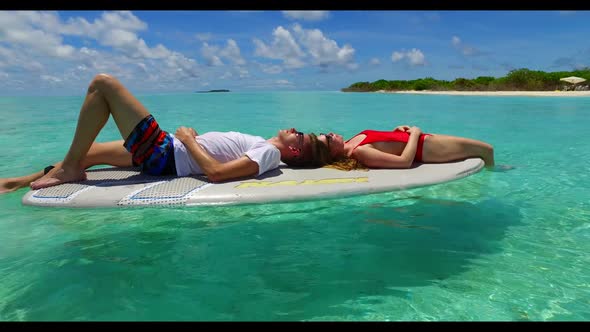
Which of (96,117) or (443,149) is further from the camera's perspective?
(443,149)

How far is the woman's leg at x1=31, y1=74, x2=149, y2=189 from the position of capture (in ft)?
11.9

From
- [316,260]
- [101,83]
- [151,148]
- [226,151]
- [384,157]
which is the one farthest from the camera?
[384,157]

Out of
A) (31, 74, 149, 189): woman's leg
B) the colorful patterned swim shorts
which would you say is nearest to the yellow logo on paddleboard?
the colorful patterned swim shorts

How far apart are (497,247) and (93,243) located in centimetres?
349

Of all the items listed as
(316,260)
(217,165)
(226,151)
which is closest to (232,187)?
(217,165)

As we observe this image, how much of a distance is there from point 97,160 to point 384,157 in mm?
3169

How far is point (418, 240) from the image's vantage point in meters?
3.54

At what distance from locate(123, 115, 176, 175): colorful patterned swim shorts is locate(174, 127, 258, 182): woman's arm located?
0.21 metres

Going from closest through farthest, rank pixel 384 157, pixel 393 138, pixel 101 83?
pixel 101 83 → pixel 384 157 → pixel 393 138

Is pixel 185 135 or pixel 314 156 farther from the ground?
pixel 185 135

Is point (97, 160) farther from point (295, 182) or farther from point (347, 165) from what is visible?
point (347, 165)

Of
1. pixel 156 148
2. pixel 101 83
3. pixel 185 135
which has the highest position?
pixel 101 83

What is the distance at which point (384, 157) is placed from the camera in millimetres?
4332

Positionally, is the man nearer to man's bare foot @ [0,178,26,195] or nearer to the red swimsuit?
man's bare foot @ [0,178,26,195]
